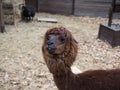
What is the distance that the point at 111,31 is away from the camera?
6805mm

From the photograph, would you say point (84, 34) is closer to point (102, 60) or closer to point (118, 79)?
point (102, 60)

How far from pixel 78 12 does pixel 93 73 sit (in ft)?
29.1

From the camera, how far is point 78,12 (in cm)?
1138

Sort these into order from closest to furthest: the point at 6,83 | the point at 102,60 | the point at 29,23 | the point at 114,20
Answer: the point at 6,83 → the point at 102,60 → the point at 29,23 → the point at 114,20

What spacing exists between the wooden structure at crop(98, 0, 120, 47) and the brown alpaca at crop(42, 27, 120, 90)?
4.11 m

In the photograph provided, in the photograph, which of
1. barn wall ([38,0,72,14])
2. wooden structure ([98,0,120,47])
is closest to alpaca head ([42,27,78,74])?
wooden structure ([98,0,120,47])

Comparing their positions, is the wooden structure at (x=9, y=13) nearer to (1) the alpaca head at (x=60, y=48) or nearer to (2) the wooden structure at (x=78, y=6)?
(2) the wooden structure at (x=78, y=6)

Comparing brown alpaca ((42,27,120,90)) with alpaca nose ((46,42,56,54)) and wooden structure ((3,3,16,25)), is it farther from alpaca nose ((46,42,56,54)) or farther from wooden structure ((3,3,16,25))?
wooden structure ((3,3,16,25))

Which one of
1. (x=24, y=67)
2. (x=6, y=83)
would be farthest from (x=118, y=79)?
A: (x=24, y=67)

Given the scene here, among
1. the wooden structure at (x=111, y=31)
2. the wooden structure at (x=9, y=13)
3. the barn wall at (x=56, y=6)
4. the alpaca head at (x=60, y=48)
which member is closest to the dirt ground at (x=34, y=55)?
the wooden structure at (x=111, y=31)

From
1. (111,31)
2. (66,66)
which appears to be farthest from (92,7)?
(66,66)

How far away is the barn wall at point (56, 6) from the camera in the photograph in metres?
11.4

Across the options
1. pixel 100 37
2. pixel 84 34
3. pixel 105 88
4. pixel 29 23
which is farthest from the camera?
pixel 29 23

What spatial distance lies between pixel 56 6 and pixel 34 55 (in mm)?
5929
